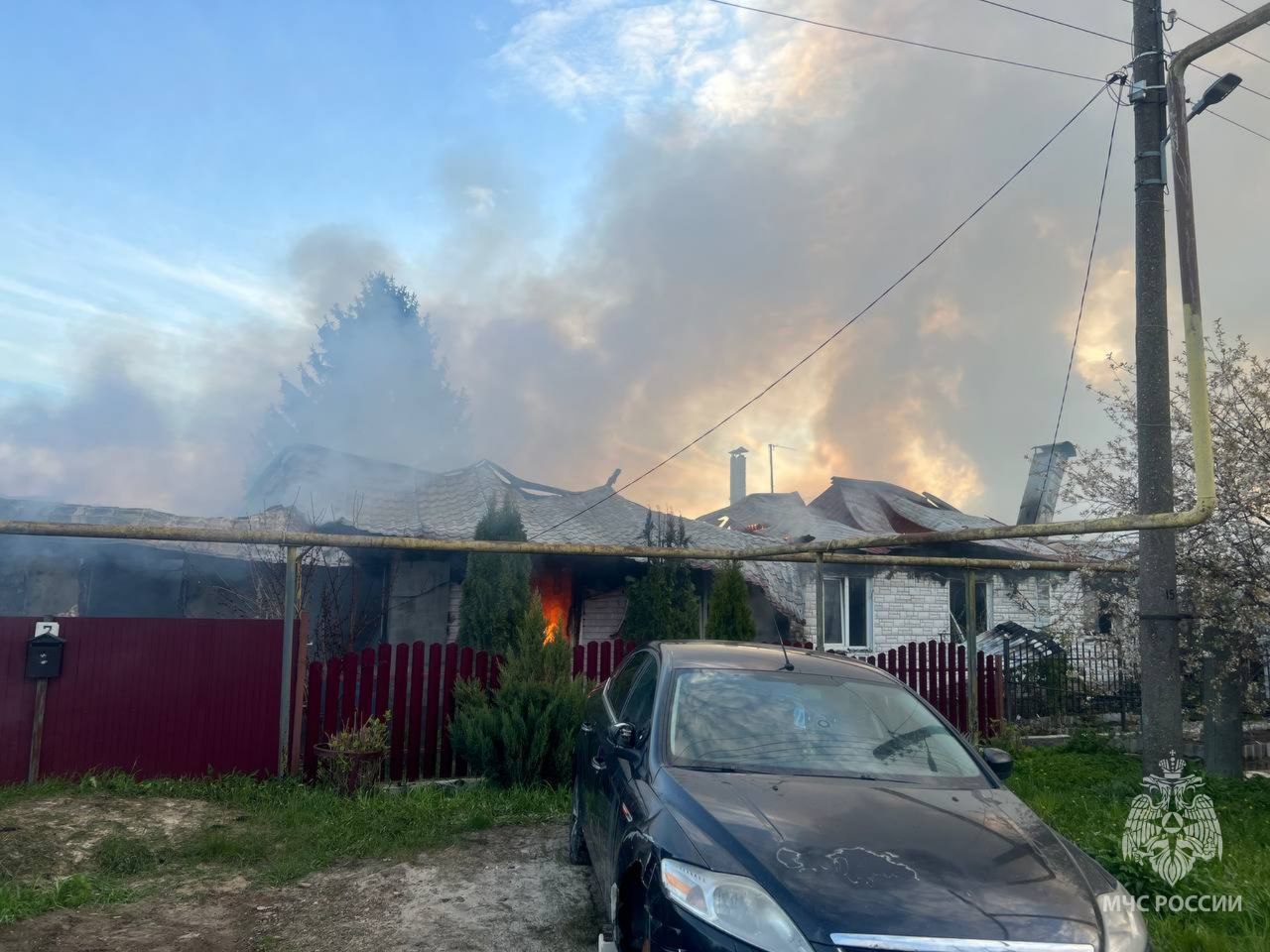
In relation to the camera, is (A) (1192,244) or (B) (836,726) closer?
(B) (836,726)

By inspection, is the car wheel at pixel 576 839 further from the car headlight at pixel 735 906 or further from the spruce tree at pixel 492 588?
the spruce tree at pixel 492 588

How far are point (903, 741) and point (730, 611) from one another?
657 cm

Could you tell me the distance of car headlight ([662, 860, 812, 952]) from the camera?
9.29 ft

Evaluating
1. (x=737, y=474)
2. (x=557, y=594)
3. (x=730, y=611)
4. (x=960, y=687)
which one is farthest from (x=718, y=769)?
(x=737, y=474)

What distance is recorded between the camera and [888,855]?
3.16 metres

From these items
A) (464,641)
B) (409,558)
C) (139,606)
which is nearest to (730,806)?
(464,641)

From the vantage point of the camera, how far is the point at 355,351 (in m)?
43.2

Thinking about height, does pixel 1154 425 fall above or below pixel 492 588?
above

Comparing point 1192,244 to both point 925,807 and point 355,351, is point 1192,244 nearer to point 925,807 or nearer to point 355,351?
point 925,807

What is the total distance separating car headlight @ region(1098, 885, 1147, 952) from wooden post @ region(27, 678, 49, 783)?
7683mm

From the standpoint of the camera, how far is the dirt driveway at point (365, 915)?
4.64 metres

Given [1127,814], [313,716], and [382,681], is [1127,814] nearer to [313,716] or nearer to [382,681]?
[382,681]

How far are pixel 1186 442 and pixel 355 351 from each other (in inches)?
1573

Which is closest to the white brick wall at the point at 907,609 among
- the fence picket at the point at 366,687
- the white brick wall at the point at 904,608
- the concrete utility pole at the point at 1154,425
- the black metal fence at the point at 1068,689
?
the white brick wall at the point at 904,608
